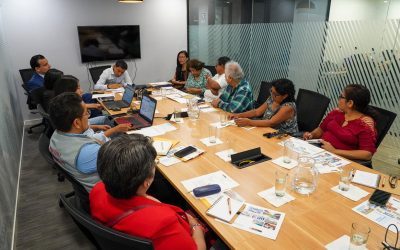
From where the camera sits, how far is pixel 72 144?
1731 millimetres

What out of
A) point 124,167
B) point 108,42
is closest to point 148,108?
point 124,167

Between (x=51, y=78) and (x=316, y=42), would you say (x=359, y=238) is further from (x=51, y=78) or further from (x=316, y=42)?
(x=51, y=78)

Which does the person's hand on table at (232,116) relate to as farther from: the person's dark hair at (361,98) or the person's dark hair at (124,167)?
the person's dark hair at (124,167)

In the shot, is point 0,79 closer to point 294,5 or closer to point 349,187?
point 349,187

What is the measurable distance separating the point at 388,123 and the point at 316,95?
80 centimetres

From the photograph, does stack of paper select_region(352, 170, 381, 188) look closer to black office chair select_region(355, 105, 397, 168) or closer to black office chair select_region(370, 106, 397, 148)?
black office chair select_region(355, 105, 397, 168)

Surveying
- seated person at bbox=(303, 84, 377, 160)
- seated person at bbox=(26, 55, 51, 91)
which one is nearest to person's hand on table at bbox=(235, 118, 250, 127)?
seated person at bbox=(303, 84, 377, 160)

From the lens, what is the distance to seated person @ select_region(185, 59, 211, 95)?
4539 millimetres

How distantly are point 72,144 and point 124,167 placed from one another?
2.56ft

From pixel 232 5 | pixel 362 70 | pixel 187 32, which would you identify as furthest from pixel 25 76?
pixel 362 70

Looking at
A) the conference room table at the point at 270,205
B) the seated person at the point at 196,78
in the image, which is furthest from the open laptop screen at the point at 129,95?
the conference room table at the point at 270,205

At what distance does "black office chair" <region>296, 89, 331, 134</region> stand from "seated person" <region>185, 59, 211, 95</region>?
1.85 metres

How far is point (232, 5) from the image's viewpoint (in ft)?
19.7

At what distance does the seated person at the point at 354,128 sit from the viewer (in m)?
2.24
